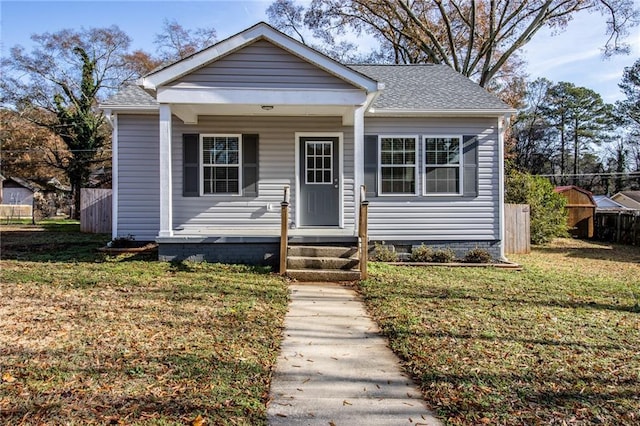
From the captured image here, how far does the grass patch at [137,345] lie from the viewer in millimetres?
2613

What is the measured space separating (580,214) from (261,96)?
1557cm

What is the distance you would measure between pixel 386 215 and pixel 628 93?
32.2 m

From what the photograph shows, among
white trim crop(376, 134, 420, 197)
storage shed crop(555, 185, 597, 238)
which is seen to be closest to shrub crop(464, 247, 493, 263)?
white trim crop(376, 134, 420, 197)

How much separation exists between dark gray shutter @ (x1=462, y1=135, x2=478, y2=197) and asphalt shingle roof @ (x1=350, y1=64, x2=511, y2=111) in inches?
28.0

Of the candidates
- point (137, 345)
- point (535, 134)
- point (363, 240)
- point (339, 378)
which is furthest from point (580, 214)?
point (535, 134)

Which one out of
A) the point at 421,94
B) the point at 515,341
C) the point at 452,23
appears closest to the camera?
the point at 515,341

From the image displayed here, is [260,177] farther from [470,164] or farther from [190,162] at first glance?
[470,164]

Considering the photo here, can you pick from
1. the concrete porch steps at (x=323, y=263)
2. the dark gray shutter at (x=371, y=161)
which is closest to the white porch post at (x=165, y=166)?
the concrete porch steps at (x=323, y=263)

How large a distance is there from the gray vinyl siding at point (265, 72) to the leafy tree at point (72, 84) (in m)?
23.7

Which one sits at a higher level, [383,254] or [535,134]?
[535,134]

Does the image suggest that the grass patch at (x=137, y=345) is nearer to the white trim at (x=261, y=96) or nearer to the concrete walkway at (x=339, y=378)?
the concrete walkway at (x=339, y=378)

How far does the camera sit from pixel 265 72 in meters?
7.59

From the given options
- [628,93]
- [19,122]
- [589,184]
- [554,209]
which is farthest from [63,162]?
[589,184]

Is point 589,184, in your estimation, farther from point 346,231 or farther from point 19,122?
point 19,122
